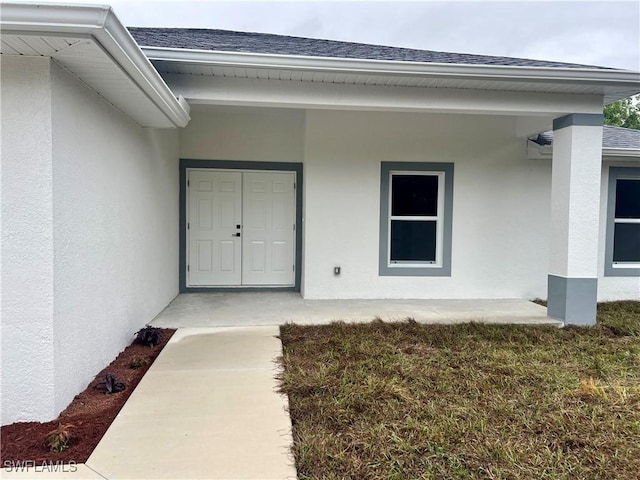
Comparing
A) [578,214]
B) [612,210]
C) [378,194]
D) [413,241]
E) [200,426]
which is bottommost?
[200,426]

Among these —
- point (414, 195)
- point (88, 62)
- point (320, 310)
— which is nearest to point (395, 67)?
point (414, 195)

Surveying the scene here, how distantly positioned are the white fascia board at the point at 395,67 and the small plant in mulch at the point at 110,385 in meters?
3.29

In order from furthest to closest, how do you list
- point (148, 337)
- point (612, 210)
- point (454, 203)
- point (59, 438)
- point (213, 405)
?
point (612, 210) < point (454, 203) < point (148, 337) < point (213, 405) < point (59, 438)

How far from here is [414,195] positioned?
7.24m

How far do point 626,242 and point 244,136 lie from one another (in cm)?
754

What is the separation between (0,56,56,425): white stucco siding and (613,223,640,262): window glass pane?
8876 mm

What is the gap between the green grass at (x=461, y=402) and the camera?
8.06ft

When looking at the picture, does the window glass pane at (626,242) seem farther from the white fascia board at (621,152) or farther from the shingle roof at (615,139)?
the shingle roof at (615,139)

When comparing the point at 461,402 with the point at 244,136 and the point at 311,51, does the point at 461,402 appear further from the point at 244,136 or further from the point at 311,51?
the point at 244,136

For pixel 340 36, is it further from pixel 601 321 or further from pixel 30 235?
pixel 30 235

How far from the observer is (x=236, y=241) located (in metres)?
7.63

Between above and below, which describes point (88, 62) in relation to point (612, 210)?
above

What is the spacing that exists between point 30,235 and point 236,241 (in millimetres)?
4885

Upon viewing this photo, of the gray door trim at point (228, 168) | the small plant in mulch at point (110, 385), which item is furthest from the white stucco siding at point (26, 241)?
the gray door trim at point (228, 168)
